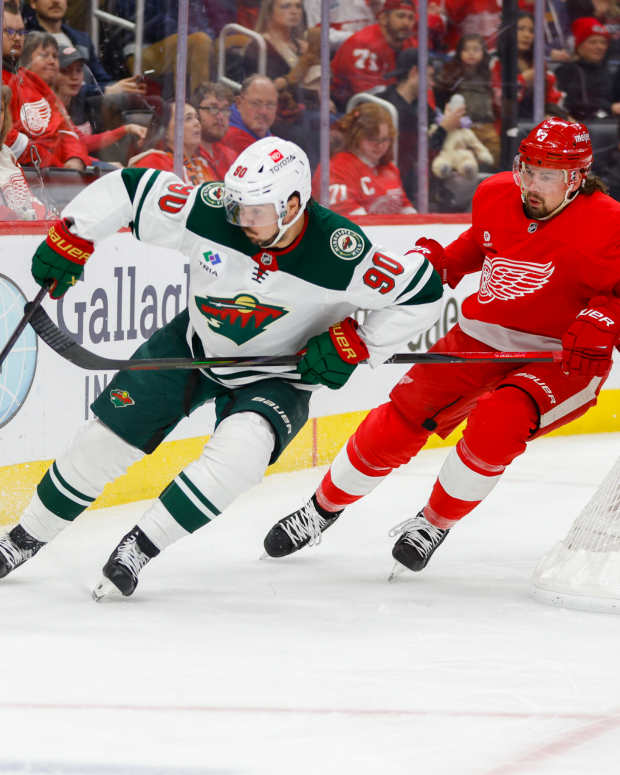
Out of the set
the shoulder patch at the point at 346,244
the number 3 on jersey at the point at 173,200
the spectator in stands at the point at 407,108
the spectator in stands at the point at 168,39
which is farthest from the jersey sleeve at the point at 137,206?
the spectator in stands at the point at 407,108

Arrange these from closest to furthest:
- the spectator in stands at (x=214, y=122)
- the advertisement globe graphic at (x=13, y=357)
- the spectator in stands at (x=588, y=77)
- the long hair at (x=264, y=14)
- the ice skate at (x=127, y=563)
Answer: the ice skate at (x=127, y=563)
the advertisement globe graphic at (x=13, y=357)
the spectator in stands at (x=214, y=122)
the long hair at (x=264, y=14)
the spectator in stands at (x=588, y=77)

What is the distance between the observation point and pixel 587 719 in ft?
6.87

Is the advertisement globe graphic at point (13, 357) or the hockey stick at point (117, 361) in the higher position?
the hockey stick at point (117, 361)

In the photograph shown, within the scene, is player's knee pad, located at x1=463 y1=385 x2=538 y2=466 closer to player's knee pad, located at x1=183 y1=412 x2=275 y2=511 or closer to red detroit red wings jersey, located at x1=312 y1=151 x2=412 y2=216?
player's knee pad, located at x1=183 y1=412 x2=275 y2=511

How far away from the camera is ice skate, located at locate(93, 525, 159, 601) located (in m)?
2.76

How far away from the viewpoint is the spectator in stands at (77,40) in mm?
3829

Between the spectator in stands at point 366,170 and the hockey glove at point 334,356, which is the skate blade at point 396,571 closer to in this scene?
the hockey glove at point 334,356

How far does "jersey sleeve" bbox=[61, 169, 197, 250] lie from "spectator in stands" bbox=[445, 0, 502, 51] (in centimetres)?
305

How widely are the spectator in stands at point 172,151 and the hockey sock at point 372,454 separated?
138 cm

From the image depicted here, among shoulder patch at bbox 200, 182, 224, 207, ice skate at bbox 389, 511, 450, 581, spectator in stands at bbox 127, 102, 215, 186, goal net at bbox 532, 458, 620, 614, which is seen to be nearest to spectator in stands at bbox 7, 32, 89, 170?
spectator in stands at bbox 127, 102, 215, 186

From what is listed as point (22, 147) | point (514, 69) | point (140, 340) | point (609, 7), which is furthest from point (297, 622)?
point (609, 7)

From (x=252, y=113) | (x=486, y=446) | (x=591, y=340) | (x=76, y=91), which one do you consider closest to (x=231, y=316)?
(x=486, y=446)

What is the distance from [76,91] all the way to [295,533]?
5.27ft

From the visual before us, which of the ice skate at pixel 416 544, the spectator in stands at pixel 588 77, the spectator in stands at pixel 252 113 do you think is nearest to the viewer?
the ice skate at pixel 416 544
